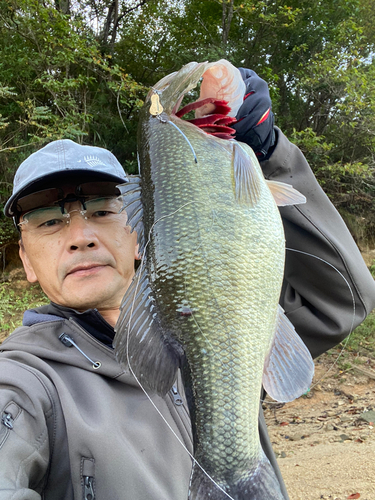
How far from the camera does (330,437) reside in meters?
4.62

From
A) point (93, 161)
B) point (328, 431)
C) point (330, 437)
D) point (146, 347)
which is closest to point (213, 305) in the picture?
point (146, 347)

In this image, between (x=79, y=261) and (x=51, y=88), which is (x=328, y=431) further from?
(x=51, y=88)

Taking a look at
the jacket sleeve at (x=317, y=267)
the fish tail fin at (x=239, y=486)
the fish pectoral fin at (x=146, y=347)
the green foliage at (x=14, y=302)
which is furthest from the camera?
the green foliage at (x=14, y=302)

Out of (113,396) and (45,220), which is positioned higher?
(45,220)

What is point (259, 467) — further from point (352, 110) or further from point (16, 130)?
point (352, 110)

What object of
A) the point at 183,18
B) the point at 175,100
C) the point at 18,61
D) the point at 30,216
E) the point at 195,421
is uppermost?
the point at 183,18

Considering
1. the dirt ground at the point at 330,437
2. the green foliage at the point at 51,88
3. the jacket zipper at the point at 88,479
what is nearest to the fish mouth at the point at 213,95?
the jacket zipper at the point at 88,479

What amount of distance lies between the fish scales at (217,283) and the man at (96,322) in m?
0.41

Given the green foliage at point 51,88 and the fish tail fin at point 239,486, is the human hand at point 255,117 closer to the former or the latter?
the fish tail fin at point 239,486

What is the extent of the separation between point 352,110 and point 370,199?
10.2 ft

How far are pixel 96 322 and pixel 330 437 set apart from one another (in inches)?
170

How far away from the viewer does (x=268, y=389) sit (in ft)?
3.67

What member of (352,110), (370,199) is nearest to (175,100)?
(352,110)

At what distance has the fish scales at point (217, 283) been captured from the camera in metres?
1.02
